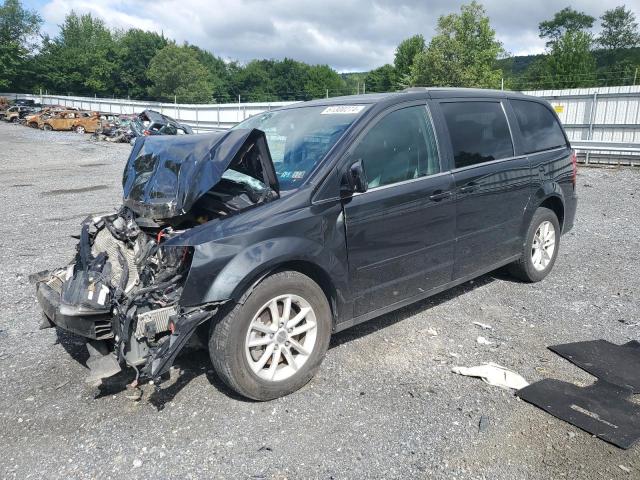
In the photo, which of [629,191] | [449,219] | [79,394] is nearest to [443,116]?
[449,219]

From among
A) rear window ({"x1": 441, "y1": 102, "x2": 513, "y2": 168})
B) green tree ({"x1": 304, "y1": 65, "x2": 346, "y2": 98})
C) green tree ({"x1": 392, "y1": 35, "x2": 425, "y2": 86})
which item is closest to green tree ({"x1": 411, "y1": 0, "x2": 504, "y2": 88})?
rear window ({"x1": 441, "y1": 102, "x2": 513, "y2": 168})

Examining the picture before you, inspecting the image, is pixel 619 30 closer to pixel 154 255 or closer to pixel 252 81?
pixel 252 81

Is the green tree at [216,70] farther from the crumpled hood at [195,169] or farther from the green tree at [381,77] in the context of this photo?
the crumpled hood at [195,169]

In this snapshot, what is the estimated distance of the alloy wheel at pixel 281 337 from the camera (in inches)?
129

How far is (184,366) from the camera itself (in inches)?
150

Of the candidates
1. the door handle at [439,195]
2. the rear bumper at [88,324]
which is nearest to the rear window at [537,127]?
the door handle at [439,195]

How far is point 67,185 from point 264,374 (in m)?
12.1

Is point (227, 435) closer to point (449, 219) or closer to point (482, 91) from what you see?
point (449, 219)

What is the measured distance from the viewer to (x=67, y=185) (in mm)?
13375

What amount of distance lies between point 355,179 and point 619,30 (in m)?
90.8

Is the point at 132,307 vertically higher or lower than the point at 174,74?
lower

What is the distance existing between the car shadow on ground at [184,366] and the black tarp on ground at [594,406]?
56.6 inches

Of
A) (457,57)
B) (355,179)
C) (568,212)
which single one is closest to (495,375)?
(355,179)

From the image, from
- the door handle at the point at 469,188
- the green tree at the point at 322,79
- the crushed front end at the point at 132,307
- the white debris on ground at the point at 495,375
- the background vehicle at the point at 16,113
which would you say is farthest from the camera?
the green tree at the point at 322,79
